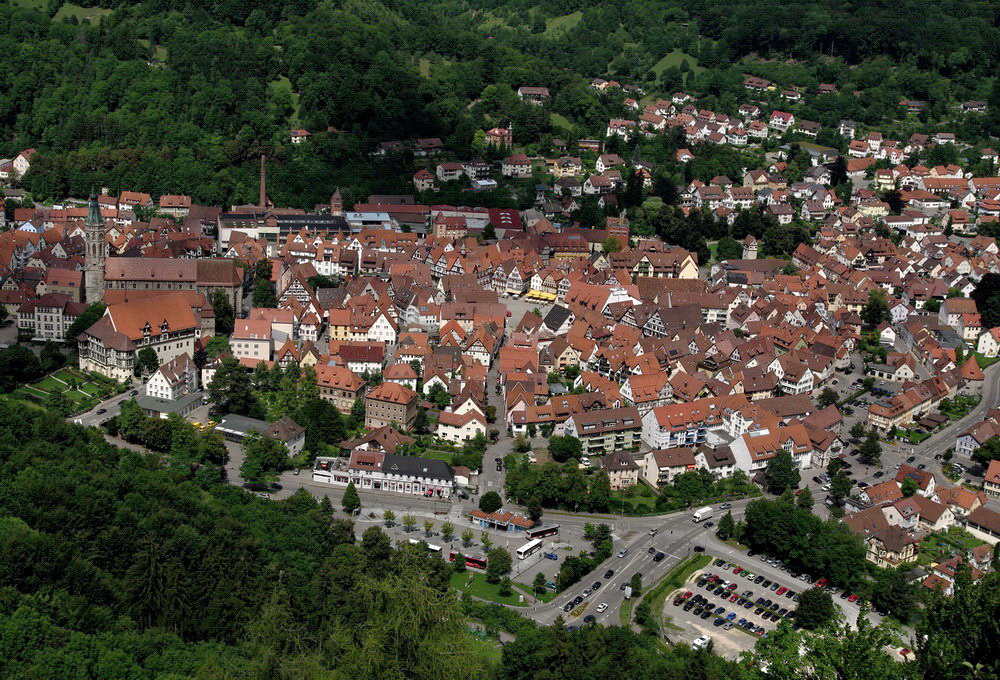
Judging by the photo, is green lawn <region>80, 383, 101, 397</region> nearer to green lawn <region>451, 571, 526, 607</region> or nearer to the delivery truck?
green lawn <region>451, 571, 526, 607</region>

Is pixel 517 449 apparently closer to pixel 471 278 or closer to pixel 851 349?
pixel 471 278

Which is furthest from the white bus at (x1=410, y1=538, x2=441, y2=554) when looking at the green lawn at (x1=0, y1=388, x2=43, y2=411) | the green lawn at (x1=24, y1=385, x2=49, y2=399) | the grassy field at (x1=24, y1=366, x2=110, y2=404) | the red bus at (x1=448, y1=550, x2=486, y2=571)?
the green lawn at (x1=24, y1=385, x2=49, y2=399)

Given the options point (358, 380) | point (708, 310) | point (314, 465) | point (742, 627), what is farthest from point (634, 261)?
point (742, 627)

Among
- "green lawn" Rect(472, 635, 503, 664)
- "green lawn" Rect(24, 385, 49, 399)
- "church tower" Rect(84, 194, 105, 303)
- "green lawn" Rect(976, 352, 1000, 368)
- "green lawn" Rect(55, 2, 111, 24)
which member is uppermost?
"green lawn" Rect(55, 2, 111, 24)

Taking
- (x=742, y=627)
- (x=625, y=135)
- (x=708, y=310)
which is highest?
(x=625, y=135)

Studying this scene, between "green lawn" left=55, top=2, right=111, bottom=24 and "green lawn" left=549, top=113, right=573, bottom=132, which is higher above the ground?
"green lawn" left=55, top=2, right=111, bottom=24

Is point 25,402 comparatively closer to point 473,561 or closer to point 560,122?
point 473,561

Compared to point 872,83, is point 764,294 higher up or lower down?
lower down

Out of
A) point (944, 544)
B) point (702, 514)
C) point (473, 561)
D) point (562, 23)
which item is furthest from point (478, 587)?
point (562, 23)
